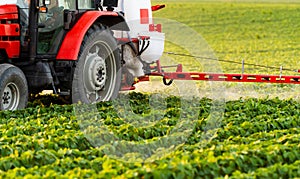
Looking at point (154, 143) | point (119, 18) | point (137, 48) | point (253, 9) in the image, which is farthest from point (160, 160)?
point (253, 9)

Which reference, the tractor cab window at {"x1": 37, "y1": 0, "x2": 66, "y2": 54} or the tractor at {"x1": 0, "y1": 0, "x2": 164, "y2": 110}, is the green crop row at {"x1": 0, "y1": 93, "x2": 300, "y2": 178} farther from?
the tractor cab window at {"x1": 37, "y1": 0, "x2": 66, "y2": 54}

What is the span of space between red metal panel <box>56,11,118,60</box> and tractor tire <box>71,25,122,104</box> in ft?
0.55

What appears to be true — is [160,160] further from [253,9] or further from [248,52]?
[253,9]

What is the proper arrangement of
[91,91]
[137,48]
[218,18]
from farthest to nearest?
[218,18] < [137,48] < [91,91]

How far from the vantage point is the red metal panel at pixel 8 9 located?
8.79 meters

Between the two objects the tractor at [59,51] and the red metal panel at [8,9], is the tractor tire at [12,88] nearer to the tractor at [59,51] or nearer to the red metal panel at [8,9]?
the tractor at [59,51]

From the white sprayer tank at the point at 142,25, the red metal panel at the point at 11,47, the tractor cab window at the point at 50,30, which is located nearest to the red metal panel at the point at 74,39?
the tractor cab window at the point at 50,30

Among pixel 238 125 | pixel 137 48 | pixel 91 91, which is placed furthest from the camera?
pixel 137 48

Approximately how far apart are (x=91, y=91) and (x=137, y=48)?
1795 mm

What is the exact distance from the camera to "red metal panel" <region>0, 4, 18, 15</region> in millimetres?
8793

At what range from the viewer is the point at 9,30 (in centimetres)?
874

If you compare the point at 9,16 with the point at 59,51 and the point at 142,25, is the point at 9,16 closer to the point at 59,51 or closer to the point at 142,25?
the point at 59,51

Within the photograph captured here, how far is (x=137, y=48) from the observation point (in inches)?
435

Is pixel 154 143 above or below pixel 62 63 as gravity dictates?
below
